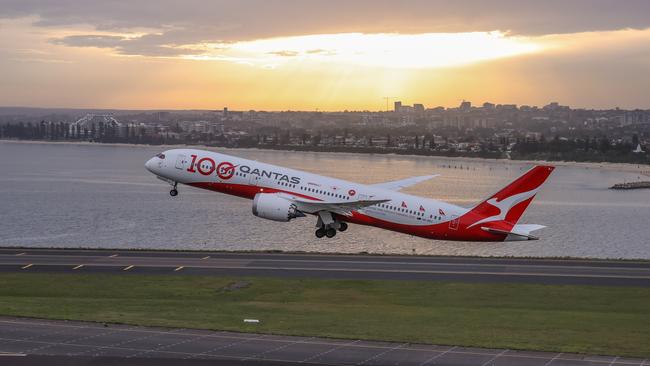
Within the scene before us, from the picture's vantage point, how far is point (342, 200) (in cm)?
8231

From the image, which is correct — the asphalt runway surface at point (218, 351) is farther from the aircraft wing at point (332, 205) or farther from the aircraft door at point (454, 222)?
the aircraft door at point (454, 222)

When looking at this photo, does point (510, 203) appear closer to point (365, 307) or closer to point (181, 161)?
point (365, 307)

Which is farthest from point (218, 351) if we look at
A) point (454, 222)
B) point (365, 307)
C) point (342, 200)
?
point (454, 222)

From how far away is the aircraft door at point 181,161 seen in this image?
8506cm

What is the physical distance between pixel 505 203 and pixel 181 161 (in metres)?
30.3

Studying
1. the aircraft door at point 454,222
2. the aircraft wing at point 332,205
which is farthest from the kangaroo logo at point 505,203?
the aircraft wing at point 332,205

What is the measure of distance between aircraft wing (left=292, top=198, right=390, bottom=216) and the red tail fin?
395 inches

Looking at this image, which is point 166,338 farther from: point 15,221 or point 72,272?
point 15,221

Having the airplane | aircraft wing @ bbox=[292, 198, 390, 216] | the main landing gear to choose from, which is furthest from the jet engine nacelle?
the main landing gear

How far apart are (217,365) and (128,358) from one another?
532cm

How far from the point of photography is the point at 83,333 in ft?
188

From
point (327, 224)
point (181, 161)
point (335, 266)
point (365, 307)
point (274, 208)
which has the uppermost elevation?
point (181, 161)

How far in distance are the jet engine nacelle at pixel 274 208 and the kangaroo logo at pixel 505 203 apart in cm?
1727

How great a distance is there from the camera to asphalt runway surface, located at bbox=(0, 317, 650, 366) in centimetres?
5056
